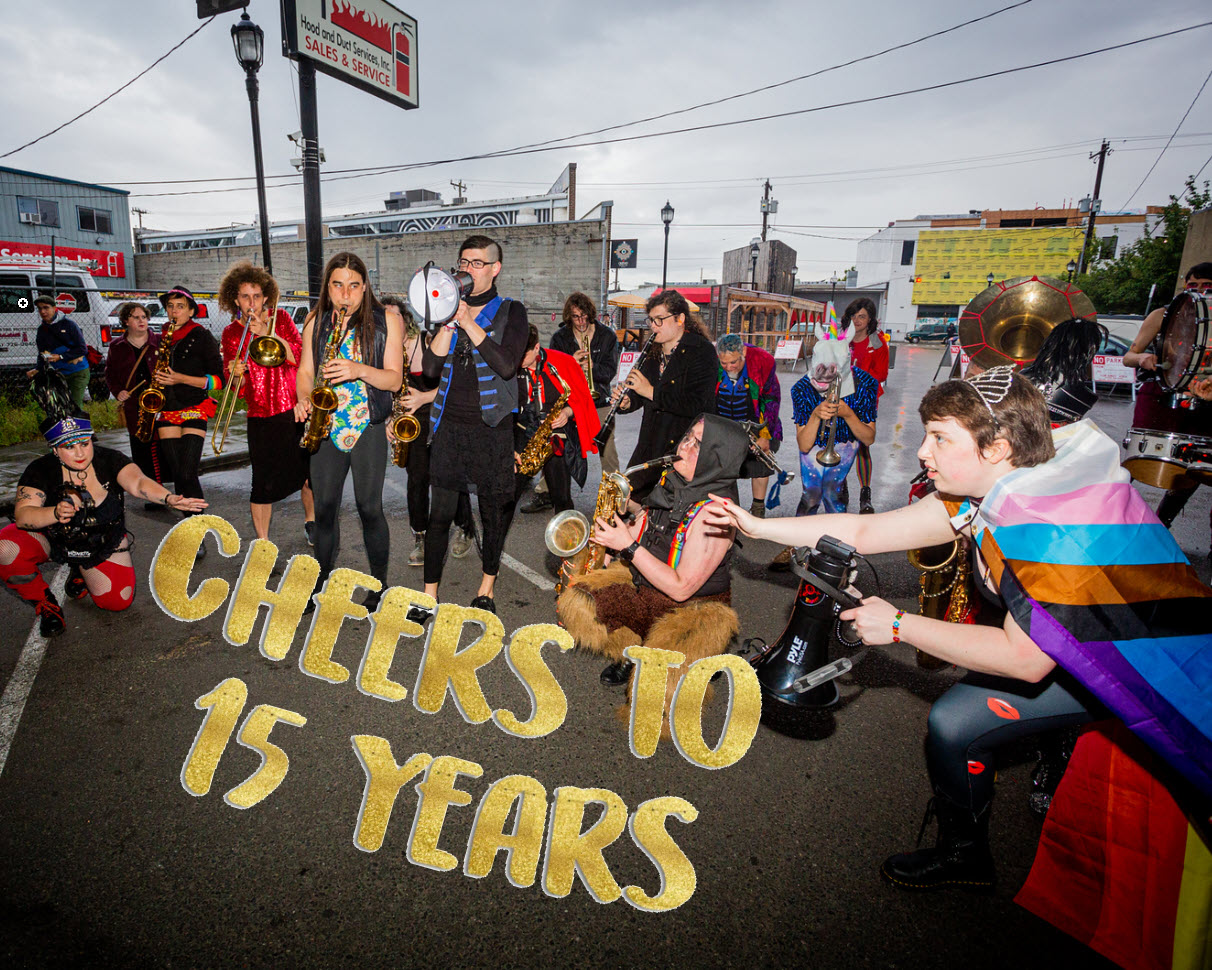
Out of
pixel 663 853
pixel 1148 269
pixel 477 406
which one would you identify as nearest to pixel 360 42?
pixel 477 406

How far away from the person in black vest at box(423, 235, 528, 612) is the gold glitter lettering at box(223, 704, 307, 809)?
3.65ft

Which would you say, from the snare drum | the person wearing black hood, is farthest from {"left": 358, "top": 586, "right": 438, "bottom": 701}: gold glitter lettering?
the snare drum

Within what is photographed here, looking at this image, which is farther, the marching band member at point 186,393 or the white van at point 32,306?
the white van at point 32,306

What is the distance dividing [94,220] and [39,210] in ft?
7.53

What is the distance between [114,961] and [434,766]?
1.08 metres

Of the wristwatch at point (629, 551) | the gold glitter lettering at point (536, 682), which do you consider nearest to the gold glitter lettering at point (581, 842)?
the gold glitter lettering at point (536, 682)

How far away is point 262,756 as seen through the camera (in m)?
2.68

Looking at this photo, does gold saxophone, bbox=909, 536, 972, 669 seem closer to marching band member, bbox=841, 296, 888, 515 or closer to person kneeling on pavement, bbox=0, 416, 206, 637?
marching band member, bbox=841, 296, 888, 515

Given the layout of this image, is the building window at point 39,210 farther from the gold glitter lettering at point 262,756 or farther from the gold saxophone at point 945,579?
the gold saxophone at point 945,579

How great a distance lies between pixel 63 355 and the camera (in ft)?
29.7

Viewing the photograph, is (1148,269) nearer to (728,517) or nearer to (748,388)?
(748,388)

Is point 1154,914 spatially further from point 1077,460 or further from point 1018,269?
point 1018,269

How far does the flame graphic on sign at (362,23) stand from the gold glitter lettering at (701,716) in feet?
33.1

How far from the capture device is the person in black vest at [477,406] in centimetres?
350
